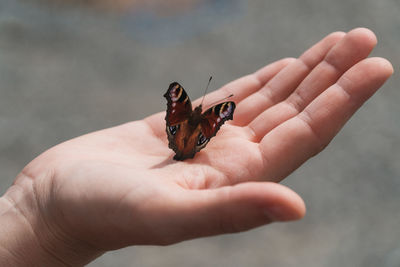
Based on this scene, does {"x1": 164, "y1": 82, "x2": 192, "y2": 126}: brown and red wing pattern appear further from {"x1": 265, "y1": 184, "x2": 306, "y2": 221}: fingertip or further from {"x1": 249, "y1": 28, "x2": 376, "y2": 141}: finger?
{"x1": 265, "y1": 184, "x2": 306, "y2": 221}: fingertip

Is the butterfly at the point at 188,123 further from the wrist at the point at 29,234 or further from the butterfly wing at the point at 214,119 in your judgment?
the wrist at the point at 29,234

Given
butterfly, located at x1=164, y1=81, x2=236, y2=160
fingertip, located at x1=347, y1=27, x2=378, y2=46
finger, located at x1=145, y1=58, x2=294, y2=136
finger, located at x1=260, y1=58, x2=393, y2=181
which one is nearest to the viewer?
finger, located at x1=260, y1=58, x2=393, y2=181

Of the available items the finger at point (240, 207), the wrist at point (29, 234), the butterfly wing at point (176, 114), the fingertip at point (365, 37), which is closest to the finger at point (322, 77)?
the fingertip at point (365, 37)

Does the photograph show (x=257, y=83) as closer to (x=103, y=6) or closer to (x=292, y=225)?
(x=292, y=225)

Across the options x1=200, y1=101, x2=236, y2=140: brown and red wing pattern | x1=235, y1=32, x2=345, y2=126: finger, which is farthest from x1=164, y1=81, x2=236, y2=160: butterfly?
x1=235, y1=32, x2=345, y2=126: finger

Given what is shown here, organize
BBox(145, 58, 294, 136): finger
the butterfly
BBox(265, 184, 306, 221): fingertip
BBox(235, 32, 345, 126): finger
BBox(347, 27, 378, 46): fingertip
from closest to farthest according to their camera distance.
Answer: BBox(265, 184, 306, 221): fingertip → the butterfly → BBox(347, 27, 378, 46): fingertip → BBox(235, 32, 345, 126): finger → BBox(145, 58, 294, 136): finger

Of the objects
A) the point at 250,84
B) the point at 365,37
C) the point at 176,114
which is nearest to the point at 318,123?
the point at 365,37

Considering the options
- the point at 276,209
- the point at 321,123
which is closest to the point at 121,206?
the point at 276,209

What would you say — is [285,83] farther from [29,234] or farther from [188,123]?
[29,234]
